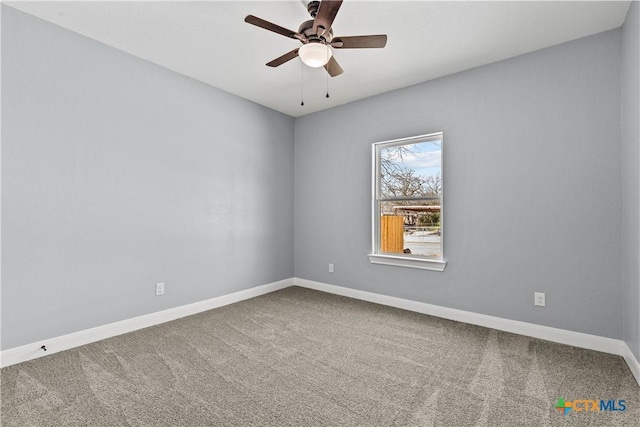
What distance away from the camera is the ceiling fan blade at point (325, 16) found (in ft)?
5.92

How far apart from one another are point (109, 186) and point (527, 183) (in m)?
3.84

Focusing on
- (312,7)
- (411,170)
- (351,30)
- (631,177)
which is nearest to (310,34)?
(312,7)

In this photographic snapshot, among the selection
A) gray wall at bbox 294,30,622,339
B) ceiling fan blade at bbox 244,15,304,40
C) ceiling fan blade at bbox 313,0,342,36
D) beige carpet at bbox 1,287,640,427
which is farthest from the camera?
gray wall at bbox 294,30,622,339

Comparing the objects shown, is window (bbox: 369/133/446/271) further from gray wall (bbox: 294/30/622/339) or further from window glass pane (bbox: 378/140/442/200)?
gray wall (bbox: 294/30/622/339)

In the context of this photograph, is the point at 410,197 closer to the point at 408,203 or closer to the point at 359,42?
the point at 408,203

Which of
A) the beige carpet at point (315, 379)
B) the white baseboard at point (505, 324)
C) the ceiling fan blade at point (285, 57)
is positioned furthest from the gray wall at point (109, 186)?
the white baseboard at point (505, 324)

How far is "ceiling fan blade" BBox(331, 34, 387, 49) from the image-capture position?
2109mm

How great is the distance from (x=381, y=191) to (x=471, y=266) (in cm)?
140

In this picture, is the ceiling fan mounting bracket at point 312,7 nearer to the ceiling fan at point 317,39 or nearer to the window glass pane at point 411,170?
the ceiling fan at point 317,39

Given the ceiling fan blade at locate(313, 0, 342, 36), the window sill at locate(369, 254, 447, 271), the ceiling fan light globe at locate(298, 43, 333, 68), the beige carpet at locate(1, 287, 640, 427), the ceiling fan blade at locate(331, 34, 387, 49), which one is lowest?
the beige carpet at locate(1, 287, 640, 427)

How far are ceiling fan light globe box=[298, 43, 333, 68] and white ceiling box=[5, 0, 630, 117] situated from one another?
361 millimetres

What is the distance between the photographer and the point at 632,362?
7.01 feet

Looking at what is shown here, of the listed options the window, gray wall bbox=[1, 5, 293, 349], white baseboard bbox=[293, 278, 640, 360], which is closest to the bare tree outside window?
the window

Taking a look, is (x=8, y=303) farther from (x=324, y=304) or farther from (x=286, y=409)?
(x=324, y=304)
